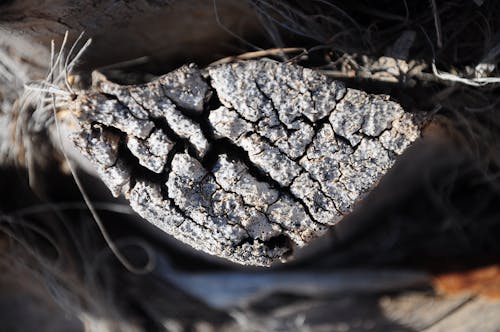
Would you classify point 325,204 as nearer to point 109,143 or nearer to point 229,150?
point 229,150

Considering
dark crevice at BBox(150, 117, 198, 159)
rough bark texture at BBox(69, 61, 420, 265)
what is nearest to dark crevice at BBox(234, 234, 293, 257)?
rough bark texture at BBox(69, 61, 420, 265)

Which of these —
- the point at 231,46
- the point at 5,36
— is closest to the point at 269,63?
the point at 231,46

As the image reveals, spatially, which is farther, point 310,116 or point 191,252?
point 191,252

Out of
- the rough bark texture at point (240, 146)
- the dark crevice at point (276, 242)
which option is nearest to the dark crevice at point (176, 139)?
the rough bark texture at point (240, 146)

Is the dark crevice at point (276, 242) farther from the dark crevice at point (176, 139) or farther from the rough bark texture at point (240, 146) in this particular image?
the dark crevice at point (176, 139)

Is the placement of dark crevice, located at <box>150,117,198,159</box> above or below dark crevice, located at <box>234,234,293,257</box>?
above

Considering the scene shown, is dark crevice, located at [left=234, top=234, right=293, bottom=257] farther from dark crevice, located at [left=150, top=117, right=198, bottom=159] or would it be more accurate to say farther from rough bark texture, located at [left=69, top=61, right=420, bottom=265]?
dark crevice, located at [left=150, top=117, right=198, bottom=159]

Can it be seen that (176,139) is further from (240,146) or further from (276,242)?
(276,242)

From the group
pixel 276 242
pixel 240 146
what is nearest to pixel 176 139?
pixel 240 146
